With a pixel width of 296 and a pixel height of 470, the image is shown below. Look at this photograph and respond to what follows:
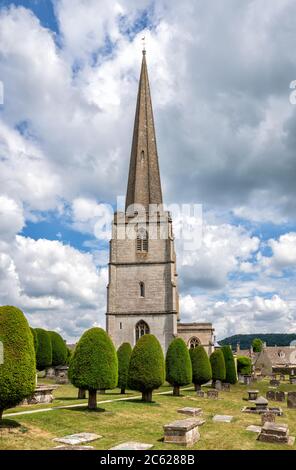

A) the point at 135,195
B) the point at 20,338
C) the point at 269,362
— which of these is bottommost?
the point at 269,362

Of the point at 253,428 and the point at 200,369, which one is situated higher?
the point at 200,369

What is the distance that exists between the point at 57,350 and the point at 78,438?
28.1m

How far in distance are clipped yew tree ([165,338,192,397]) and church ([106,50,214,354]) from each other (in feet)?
47.4

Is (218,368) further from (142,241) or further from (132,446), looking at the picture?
(132,446)

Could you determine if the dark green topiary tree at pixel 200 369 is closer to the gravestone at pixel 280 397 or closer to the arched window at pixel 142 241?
the gravestone at pixel 280 397

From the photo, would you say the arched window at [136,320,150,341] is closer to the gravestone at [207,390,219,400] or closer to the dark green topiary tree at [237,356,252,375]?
the gravestone at [207,390,219,400]

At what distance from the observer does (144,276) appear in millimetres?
42656

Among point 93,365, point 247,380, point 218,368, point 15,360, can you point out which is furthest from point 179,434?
point 247,380

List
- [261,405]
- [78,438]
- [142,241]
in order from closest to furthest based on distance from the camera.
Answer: [78,438] → [261,405] → [142,241]

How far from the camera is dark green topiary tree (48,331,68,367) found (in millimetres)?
38469
